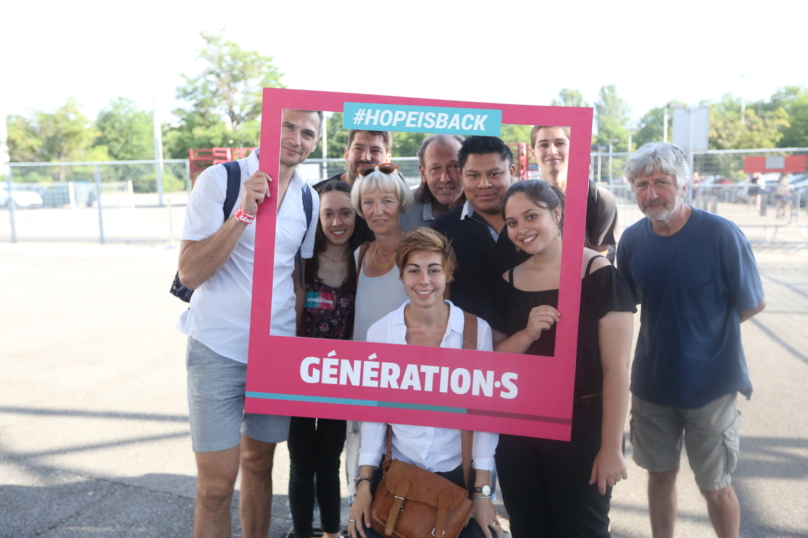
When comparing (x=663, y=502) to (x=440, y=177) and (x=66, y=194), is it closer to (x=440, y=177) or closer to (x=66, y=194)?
(x=440, y=177)

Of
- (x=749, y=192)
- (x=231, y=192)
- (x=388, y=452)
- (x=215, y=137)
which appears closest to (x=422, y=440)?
(x=388, y=452)

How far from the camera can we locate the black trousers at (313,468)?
294 centimetres

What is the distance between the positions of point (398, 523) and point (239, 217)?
3.95ft

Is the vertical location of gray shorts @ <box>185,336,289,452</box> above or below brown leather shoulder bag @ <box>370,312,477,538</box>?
above

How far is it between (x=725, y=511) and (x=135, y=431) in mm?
3779

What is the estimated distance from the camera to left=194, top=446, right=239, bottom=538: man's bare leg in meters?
2.51

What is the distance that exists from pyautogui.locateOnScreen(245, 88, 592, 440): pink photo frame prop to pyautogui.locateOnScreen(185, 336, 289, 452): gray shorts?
312 millimetres

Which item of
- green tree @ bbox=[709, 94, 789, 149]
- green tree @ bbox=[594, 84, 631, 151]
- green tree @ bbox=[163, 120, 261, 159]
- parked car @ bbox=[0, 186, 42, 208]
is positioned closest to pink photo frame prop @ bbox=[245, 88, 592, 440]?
parked car @ bbox=[0, 186, 42, 208]

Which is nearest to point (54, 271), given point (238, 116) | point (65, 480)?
point (65, 480)

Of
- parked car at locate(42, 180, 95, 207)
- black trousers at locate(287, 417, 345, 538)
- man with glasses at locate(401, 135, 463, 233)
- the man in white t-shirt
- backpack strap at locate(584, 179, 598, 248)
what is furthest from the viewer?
parked car at locate(42, 180, 95, 207)

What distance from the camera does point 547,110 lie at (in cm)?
203

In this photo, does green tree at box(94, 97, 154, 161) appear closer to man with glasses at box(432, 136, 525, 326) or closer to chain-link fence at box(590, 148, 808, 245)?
chain-link fence at box(590, 148, 808, 245)

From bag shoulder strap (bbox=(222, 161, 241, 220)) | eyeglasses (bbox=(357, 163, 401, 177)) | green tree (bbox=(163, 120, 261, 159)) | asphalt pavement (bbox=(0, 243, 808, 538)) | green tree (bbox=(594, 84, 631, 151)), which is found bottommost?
asphalt pavement (bbox=(0, 243, 808, 538))

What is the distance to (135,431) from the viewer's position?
4551 millimetres
